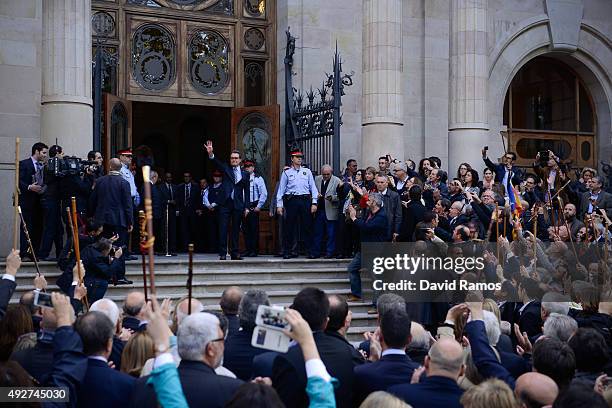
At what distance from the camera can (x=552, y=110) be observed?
22.3 meters

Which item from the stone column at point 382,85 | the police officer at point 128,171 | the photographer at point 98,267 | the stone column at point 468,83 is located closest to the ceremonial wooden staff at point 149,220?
the photographer at point 98,267

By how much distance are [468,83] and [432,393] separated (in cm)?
1427

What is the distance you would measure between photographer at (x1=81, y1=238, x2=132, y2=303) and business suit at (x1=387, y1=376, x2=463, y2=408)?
737 centimetres

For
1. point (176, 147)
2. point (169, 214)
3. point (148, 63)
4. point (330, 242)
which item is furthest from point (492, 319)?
point (176, 147)

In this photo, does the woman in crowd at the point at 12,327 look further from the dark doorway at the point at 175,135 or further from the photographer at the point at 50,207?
the dark doorway at the point at 175,135

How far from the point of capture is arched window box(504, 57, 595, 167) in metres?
21.7

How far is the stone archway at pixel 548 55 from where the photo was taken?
66.7 ft

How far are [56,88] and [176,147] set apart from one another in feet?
39.0

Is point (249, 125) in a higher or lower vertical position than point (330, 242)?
higher

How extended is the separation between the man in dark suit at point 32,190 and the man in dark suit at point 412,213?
18.7 ft

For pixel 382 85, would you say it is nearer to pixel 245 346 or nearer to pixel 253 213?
pixel 253 213

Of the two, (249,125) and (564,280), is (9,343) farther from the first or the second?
(249,125)

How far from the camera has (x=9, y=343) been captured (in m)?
5.55

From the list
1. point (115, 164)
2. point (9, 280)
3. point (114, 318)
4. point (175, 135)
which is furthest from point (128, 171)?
point (175, 135)
